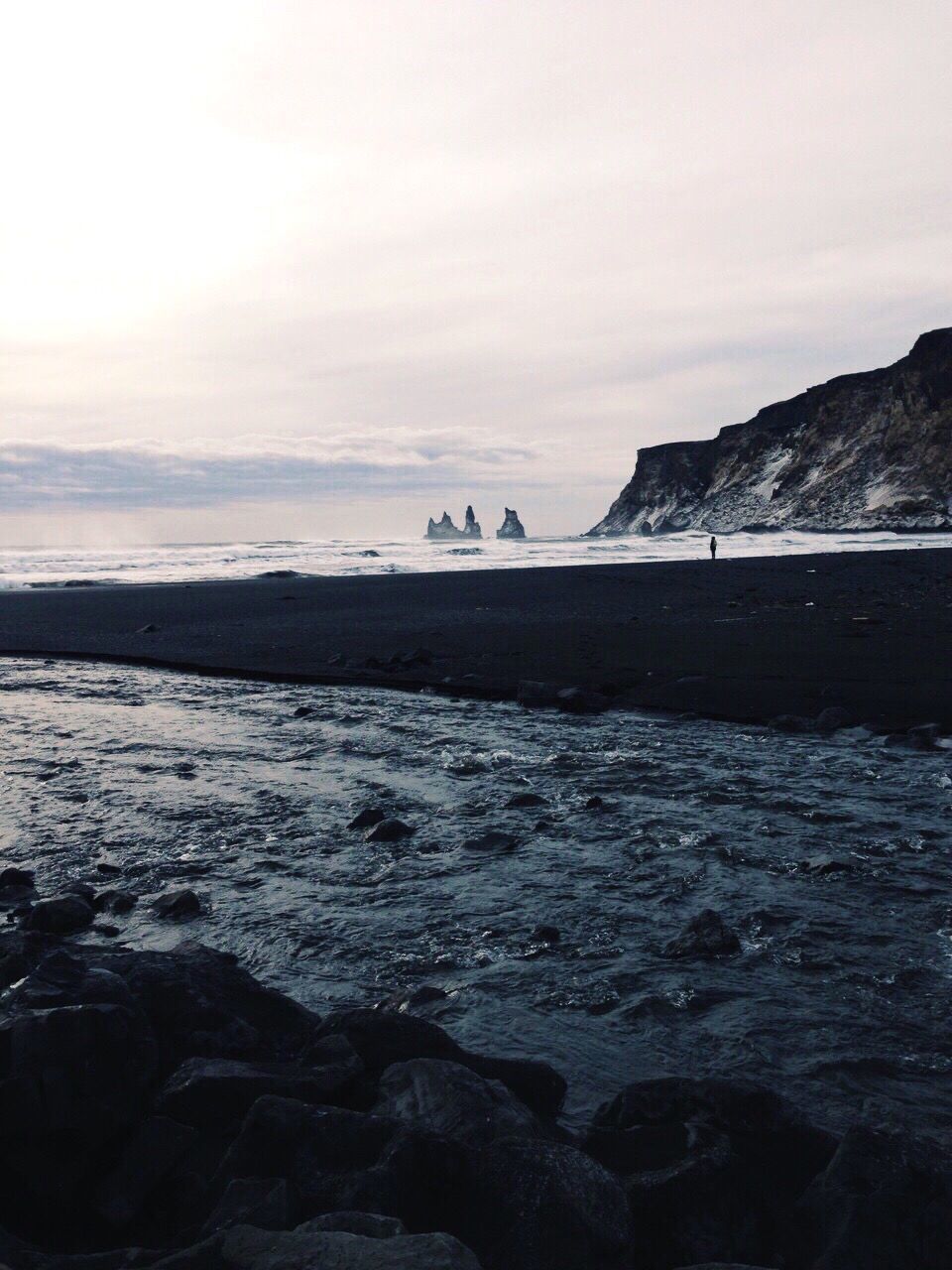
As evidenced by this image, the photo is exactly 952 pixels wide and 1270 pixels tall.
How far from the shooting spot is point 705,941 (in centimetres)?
498

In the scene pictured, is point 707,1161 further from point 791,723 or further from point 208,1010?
point 791,723

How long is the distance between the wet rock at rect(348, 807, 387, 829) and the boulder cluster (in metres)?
3.29

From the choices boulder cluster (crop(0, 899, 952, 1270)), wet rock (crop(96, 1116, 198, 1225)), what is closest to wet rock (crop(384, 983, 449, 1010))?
boulder cluster (crop(0, 899, 952, 1270))

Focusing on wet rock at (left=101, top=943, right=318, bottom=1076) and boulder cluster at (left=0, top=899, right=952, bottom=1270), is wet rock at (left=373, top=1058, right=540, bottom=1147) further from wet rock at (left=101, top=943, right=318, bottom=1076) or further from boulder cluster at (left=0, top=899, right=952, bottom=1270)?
wet rock at (left=101, top=943, right=318, bottom=1076)

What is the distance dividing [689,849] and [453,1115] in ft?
12.1

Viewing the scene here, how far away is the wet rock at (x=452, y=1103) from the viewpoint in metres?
3.13

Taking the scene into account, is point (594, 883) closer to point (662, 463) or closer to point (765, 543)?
point (765, 543)

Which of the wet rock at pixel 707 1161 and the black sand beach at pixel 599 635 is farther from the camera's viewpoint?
the black sand beach at pixel 599 635

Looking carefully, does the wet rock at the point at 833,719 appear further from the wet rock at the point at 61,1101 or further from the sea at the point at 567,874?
the wet rock at the point at 61,1101

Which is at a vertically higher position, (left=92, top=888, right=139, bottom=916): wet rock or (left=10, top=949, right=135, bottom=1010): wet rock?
(left=10, top=949, right=135, bottom=1010): wet rock

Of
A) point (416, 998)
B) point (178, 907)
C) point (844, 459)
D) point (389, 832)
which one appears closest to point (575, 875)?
point (389, 832)

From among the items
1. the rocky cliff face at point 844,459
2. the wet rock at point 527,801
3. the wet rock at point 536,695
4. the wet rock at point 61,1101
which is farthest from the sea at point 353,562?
the wet rock at point 61,1101

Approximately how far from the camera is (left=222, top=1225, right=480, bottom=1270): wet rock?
2.33 meters

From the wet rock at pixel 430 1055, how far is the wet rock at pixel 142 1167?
2.49 ft
